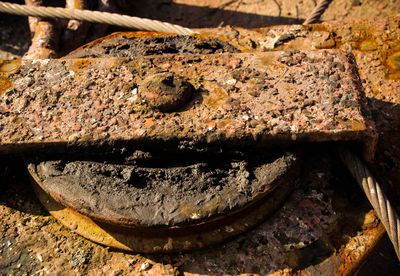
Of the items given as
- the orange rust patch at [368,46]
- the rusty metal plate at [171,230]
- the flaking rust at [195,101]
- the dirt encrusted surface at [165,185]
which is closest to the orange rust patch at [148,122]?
the flaking rust at [195,101]

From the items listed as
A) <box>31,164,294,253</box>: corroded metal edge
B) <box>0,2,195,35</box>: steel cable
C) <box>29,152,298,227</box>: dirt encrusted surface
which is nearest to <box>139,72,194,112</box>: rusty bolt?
<box>29,152,298,227</box>: dirt encrusted surface

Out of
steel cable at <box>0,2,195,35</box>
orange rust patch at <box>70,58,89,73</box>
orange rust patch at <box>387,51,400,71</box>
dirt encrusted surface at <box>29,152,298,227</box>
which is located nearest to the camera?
dirt encrusted surface at <box>29,152,298,227</box>

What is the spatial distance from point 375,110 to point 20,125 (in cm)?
163

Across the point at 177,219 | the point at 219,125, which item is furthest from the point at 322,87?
the point at 177,219

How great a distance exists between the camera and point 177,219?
1135mm

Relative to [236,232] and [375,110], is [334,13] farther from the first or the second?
[236,232]

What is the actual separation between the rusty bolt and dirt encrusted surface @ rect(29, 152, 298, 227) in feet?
0.70

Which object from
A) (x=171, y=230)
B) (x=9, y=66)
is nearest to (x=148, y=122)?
(x=171, y=230)

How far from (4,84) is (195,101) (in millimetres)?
804

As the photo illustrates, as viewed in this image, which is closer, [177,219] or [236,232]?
[177,219]

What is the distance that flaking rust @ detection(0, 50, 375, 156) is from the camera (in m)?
1.21

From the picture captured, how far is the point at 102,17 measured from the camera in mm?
2107

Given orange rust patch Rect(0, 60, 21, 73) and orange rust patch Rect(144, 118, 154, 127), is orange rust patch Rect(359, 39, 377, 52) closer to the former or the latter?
orange rust patch Rect(144, 118, 154, 127)

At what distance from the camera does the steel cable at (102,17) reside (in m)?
1.92
